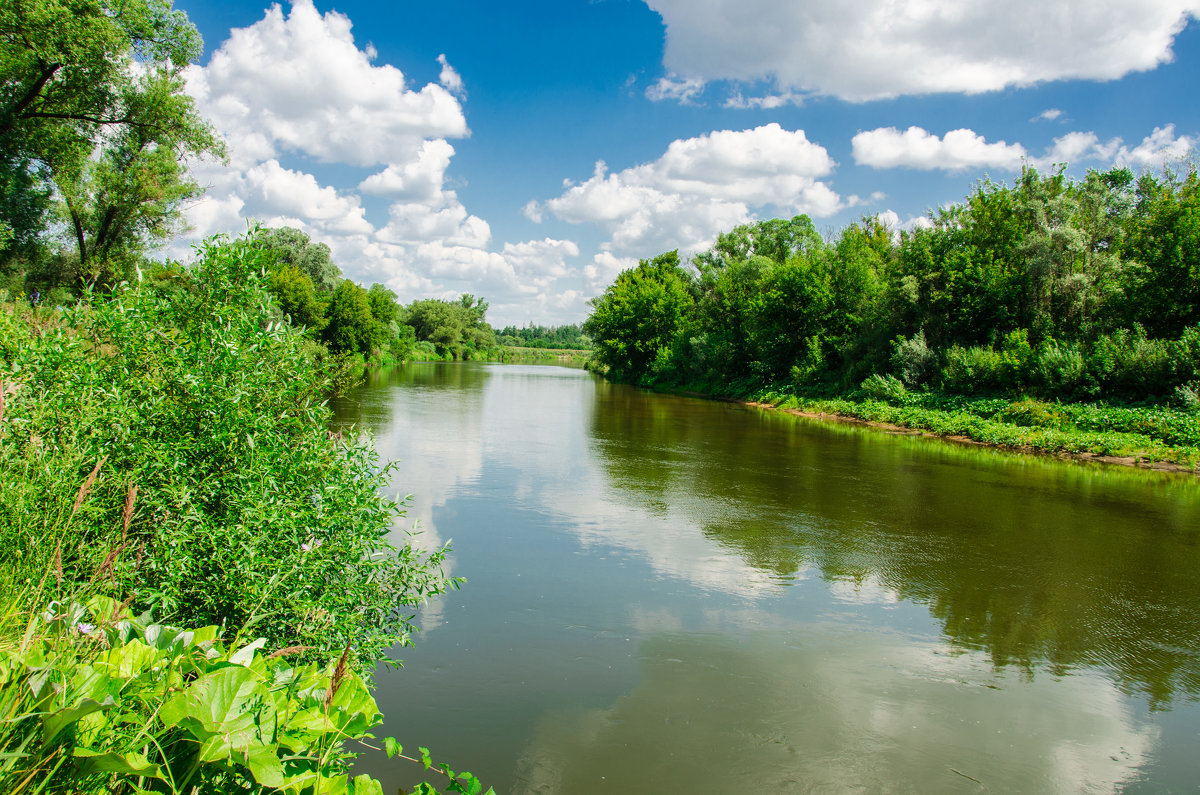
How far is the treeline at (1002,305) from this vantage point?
74.1 ft

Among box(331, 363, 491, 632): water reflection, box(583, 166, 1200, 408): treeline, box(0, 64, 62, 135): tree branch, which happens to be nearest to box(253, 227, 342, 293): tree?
box(331, 363, 491, 632): water reflection

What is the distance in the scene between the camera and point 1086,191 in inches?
1110

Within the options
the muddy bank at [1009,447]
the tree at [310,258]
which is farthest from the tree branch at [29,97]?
the tree at [310,258]

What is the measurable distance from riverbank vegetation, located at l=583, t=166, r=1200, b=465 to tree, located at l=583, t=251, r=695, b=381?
1055 cm

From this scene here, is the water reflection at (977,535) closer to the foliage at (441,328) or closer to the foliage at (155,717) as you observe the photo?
the foliage at (155,717)

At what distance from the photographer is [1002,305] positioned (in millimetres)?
28484

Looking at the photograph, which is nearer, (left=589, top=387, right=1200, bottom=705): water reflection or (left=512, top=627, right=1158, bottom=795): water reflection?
(left=512, top=627, right=1158, bottom=795): water reflection

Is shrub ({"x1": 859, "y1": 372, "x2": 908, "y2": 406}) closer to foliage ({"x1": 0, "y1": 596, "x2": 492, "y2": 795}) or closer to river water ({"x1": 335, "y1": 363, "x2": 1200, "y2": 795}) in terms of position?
river water ({"x1": 335, "y1": 363, "x2": 1200, "y2": 795})

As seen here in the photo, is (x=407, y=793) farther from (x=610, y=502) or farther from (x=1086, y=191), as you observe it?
(x=1086, y=191)

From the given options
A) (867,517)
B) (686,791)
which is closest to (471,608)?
(686,791)

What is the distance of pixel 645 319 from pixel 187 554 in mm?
54198

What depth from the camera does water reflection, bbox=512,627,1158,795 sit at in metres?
4.71

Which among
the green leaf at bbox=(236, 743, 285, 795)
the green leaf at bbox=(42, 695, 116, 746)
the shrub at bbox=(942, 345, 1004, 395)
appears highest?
the shrub at bbox=(942, 345, 1004, 395)

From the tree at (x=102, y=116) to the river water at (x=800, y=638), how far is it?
12.5 metres
